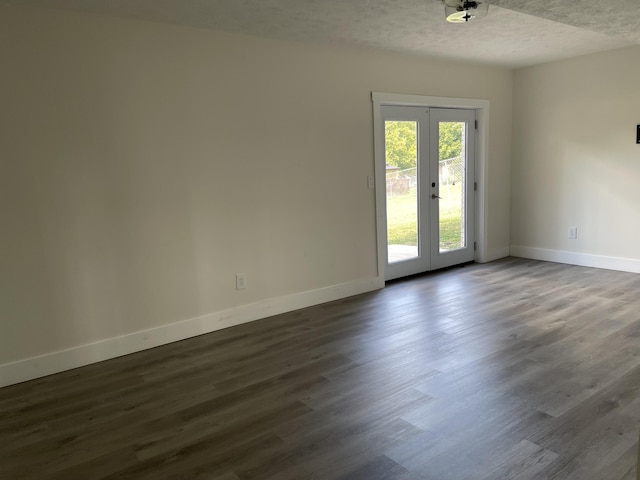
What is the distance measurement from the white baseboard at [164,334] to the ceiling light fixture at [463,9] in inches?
104

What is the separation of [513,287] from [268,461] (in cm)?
357

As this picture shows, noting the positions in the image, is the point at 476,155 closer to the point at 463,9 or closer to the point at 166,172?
the point at 463,9

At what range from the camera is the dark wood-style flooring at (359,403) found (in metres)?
2.13

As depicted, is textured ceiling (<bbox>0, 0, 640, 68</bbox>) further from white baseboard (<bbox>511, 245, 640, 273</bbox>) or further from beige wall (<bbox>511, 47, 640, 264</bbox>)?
white baseboard (<bbox>511, 245, 640, 273</bbox>)

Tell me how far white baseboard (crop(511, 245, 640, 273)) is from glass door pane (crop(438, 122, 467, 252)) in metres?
0.97

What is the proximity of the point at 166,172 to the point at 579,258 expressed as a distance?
4.96 m

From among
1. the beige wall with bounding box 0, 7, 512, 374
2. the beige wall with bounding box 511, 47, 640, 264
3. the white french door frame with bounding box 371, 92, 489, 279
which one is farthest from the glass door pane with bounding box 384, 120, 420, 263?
the beige wall with bounding box 511, 47, 640, 264

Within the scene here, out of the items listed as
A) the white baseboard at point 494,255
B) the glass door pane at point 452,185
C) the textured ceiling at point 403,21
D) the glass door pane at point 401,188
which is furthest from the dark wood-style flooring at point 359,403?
the textured ceiling at point 403,21

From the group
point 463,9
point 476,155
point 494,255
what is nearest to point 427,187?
point 476,155

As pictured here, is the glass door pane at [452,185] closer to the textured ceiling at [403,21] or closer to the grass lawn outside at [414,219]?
the grass lawn outside at [414,219]

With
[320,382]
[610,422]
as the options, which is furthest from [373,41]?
[610,422]

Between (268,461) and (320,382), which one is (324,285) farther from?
(268,461)

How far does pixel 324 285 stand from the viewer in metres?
4.62

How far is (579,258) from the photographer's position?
5.69m
